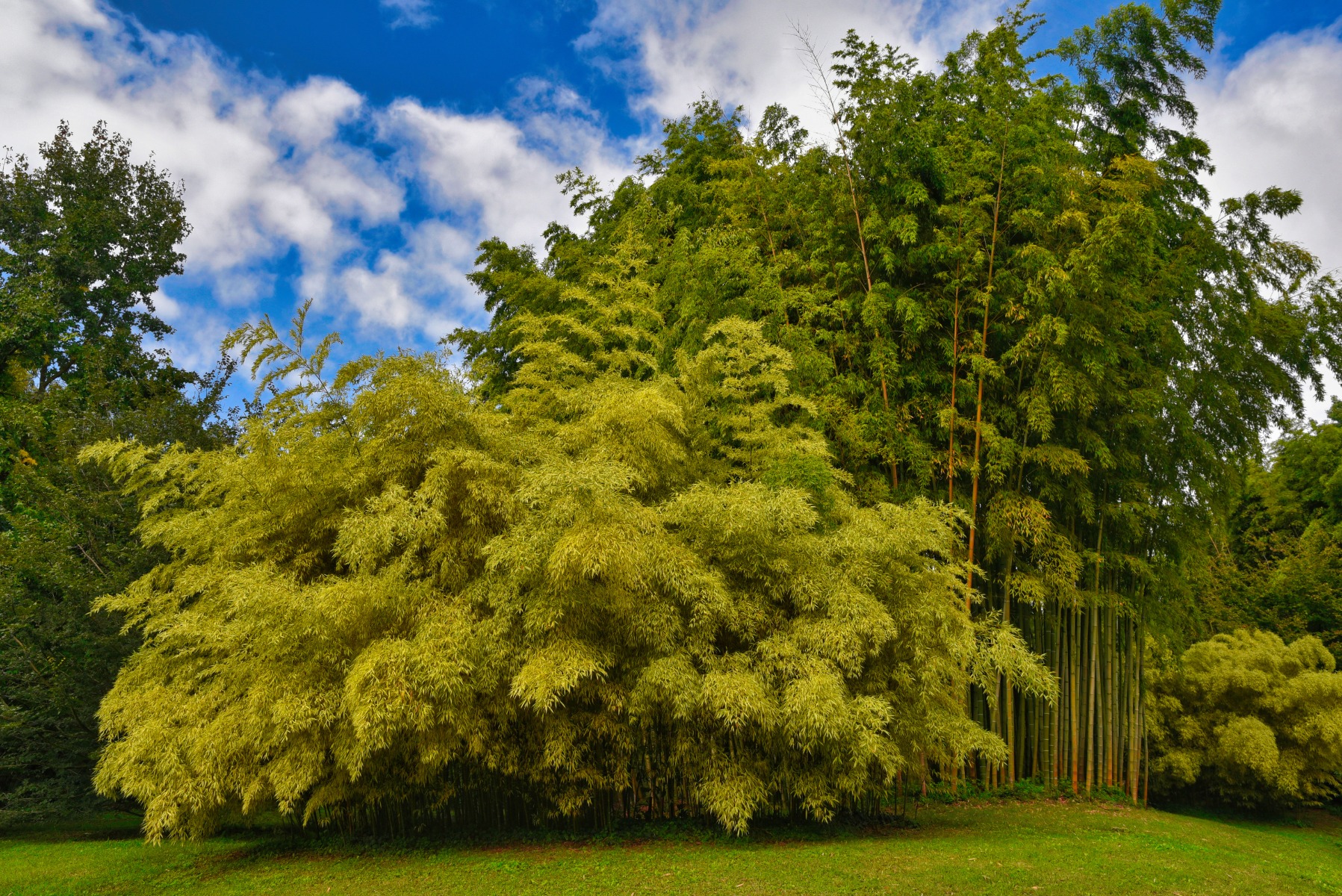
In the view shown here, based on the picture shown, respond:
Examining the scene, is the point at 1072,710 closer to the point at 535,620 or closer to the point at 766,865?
the point at 766,865

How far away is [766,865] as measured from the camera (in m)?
5.40

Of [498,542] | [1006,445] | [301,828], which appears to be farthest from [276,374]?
[1006,445]

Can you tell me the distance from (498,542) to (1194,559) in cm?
907

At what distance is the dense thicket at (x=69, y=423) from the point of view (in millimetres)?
8453

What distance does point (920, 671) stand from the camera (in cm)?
629

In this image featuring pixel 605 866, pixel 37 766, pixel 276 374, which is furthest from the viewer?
pixel 37 766

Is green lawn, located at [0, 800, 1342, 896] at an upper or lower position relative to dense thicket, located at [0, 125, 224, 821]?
lower

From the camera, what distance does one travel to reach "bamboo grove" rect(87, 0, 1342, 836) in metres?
5.75

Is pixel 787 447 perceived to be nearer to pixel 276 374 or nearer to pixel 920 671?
pixel 920 671

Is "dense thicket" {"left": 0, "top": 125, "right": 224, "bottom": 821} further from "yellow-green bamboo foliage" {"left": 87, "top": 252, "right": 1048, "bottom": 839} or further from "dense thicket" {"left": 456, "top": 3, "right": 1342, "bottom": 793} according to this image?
"dense thicket" {"left": 456, "top": 3, "right": 1342, "bottom": 793}

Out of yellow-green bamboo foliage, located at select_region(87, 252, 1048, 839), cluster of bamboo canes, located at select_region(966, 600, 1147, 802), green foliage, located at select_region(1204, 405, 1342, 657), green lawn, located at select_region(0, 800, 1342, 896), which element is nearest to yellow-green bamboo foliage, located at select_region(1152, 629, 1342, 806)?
→ green foliage, located at select_region(1204, 405, 1342, 657)

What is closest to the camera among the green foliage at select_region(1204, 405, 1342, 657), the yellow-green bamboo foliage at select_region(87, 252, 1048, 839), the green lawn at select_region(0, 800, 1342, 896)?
the green lawn at select_region(0, 800, 1342, 896)

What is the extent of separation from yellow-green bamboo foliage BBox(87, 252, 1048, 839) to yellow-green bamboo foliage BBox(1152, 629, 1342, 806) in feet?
19.8

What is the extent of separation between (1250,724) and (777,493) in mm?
9135
